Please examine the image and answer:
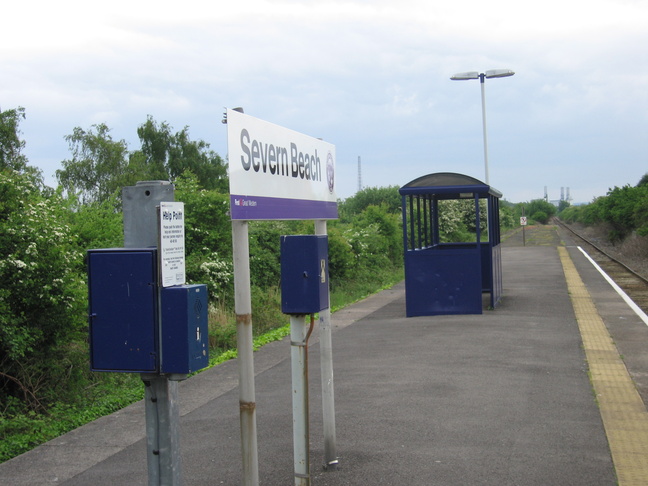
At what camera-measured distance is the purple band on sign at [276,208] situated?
13.2 feet

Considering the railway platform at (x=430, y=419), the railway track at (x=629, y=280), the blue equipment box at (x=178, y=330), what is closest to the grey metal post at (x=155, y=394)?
the blue equipment box at (x=178, y=330)

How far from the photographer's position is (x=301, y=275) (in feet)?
16.0

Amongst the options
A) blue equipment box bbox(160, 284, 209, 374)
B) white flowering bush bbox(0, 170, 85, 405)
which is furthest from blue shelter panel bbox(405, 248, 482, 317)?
blue equipment box bbox(160, 284, 209, 374)

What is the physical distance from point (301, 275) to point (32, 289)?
4.94 m

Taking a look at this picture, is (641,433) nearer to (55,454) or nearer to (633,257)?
(55,454)

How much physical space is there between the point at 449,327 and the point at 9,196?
6.92m

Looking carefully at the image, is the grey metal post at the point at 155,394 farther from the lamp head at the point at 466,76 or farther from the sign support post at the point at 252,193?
the lamp head at the point at 466,76

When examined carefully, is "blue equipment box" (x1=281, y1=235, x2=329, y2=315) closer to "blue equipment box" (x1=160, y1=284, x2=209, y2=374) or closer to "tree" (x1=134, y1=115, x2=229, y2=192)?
"blue equipment box" (x1=160, y1=284, x2=209, y2=374)

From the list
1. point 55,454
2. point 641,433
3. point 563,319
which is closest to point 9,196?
point 55,454

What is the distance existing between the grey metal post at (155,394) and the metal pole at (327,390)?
207 cm

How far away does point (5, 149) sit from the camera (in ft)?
111

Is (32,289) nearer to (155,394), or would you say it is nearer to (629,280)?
(155,394)

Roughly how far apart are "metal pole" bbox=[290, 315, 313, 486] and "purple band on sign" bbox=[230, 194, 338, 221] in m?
0.66

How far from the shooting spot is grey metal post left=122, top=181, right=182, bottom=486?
344cm
